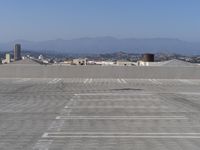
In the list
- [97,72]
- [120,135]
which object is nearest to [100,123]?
[120,135]

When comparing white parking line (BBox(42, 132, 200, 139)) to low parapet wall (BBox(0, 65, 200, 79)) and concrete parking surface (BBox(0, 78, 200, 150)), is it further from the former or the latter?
low parapet wall (BBox(0, 65, 200, 79))

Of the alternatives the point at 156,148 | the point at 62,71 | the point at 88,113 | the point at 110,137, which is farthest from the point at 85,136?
the point at 62,71

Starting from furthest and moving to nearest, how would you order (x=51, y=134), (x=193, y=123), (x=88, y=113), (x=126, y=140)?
(x=88, y=113)
(x=193, y=123)
(x=51, y=134)
(x=126, y=140)

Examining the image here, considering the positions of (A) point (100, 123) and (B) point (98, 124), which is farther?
(A) point (100, 123)

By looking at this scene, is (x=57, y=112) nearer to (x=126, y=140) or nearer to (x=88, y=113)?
(x=88, y=113)

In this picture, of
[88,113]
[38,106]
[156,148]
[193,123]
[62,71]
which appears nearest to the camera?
[156,148]

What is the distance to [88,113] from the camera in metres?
16.9

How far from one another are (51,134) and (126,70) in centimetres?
3179

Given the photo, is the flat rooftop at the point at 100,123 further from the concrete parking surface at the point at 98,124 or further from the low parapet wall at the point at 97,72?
the low parapet wall at the point at 97,72

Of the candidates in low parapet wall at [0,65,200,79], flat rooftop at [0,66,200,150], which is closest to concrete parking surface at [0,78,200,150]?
flat rooftop at [0,66,200,150]

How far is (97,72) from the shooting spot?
143 feet

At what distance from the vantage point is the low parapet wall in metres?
43.2

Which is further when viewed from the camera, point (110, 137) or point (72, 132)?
point (72, 132)

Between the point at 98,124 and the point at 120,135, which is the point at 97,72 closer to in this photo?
the point at 98,124
